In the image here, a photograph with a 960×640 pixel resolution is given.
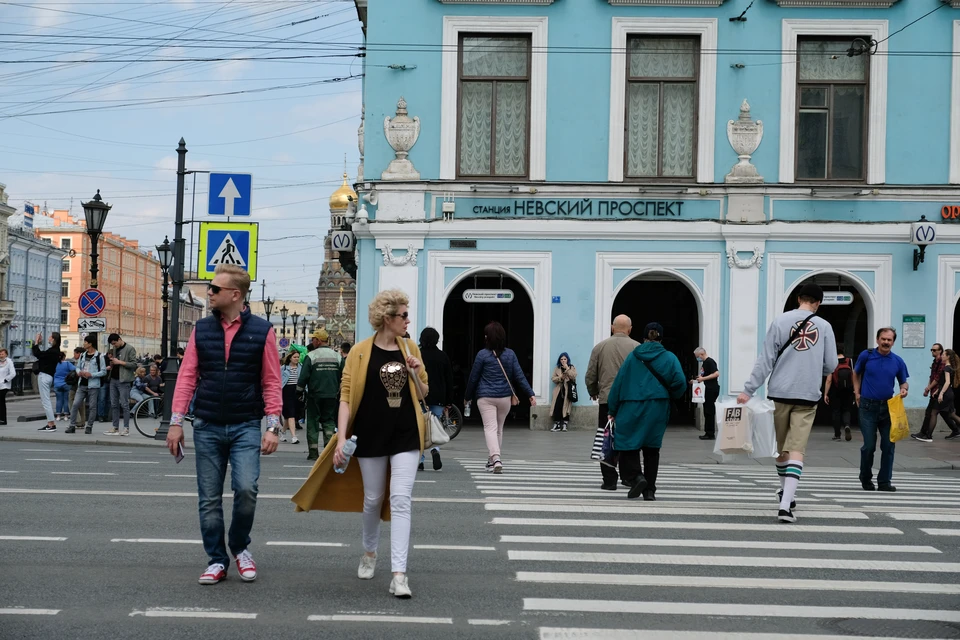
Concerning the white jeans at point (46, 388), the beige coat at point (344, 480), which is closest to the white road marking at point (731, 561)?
the beige coat at point (344, 480)

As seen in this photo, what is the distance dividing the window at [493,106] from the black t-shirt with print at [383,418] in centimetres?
1877

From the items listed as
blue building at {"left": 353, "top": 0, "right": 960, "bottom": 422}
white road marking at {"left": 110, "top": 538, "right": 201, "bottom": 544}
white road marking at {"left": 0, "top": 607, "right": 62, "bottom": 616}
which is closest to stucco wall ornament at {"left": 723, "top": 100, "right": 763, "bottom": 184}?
blue building at {"left": 353, "top": 0, "right": 960, "bottom": 422}

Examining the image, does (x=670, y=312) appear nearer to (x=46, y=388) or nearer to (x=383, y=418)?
(x=46, y=388)

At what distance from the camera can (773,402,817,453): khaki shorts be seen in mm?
10867

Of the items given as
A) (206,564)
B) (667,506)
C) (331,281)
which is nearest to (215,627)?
(206,564)

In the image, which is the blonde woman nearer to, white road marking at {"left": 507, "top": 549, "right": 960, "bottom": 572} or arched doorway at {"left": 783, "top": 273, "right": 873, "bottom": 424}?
white road marking at {"left": 507, "top": 549, "right": 960, "bottom": 572}

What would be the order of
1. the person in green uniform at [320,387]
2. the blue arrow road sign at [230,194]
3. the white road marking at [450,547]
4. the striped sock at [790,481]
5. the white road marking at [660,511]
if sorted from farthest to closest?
the blue arrow road sign at [230,194] → the person in green uniform at [320,387] → the white road marking at [660,511] → the striped sock at [790,481] → the white road marking at [450,547]

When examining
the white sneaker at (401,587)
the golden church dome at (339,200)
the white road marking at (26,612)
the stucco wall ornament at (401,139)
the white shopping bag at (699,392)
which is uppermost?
the golden church dome at (339,200)

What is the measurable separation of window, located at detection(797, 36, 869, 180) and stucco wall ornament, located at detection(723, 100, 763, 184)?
107 cm

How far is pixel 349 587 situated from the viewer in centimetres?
766

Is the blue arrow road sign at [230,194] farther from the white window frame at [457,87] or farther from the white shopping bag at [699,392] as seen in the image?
the white shopping bag at [699,392]

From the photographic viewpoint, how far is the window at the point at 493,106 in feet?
85.8

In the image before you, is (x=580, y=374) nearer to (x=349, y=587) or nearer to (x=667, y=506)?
(x=667, y=506)

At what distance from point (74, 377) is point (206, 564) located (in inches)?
683
